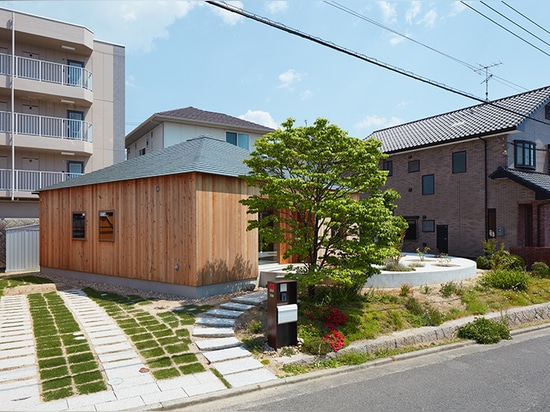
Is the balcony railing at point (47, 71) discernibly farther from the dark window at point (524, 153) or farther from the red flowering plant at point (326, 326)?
the dark window at point (524, 153)

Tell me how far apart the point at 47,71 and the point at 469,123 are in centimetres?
2496

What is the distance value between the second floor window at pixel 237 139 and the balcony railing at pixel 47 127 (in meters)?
8.74

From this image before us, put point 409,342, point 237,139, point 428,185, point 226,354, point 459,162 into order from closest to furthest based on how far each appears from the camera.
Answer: point 226,354, point 409,342, point 459,162, point 428,185, point 237,139

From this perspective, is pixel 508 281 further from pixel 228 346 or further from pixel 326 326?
pixel 228 346

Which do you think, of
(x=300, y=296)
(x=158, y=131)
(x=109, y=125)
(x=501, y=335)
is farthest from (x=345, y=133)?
(x=109, y=125)

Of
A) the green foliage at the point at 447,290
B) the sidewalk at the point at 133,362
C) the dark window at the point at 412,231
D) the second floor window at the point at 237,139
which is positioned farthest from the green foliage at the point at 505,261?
the second floor window at the point at 237,139

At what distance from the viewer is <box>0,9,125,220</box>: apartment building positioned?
2052cm

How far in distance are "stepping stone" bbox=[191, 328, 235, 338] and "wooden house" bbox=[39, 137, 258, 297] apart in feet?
8.76

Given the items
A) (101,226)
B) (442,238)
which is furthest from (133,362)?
(442,238)

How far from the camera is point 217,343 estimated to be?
724 centimetres

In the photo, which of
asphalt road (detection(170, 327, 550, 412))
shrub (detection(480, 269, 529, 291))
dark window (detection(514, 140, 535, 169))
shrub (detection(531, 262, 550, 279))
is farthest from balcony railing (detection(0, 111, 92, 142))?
dark window (detection(514, 140, 535, 169))

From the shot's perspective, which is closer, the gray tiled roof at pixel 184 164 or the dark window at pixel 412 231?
the gray tiled roof at pixel 184 164

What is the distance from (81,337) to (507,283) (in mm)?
12668

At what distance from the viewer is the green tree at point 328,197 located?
8.49 m
